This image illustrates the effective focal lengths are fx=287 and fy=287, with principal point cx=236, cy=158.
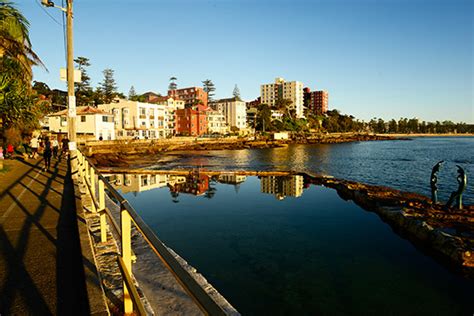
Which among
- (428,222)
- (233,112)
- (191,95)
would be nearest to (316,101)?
(233,112)

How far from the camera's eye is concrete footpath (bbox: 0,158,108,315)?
352 centimetres

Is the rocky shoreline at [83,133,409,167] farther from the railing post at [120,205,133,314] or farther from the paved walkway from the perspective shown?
the railing post at [120,205,133,314]

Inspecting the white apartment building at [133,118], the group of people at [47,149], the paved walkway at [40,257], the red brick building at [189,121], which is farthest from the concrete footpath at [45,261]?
the red brick building at [189,121]

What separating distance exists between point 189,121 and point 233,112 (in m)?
29.8

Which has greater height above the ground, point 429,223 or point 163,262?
point 163,262

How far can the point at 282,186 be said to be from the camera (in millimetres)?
23188

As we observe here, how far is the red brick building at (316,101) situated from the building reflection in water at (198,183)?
165042mm

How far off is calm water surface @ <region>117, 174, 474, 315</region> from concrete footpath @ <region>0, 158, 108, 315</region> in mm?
3994

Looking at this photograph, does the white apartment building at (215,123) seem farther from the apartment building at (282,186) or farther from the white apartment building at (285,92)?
the apartment building at (282,186)

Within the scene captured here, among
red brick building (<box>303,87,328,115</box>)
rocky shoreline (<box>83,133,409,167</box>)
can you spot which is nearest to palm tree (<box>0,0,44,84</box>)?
rocky shoreline (<box>83,133,409,167</box>)

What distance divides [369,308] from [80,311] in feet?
21.5

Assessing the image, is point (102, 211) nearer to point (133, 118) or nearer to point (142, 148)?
point (142, 148)

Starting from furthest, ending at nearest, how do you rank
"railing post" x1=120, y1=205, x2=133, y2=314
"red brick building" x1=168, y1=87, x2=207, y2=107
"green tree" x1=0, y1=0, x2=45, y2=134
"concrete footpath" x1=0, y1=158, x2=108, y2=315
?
"red brick building" x1=168, y1=87, x2=207, y2=107 < "green tree" x1=0, y1=0, x2=45, y2=134 < "concrete footpath" x1=0, y1=158, x2=108, y2=315 < "railing post" x1=120, y1=205, x2=133, y2=314

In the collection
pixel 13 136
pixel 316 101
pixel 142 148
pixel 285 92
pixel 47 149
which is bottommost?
pixel 142 148
